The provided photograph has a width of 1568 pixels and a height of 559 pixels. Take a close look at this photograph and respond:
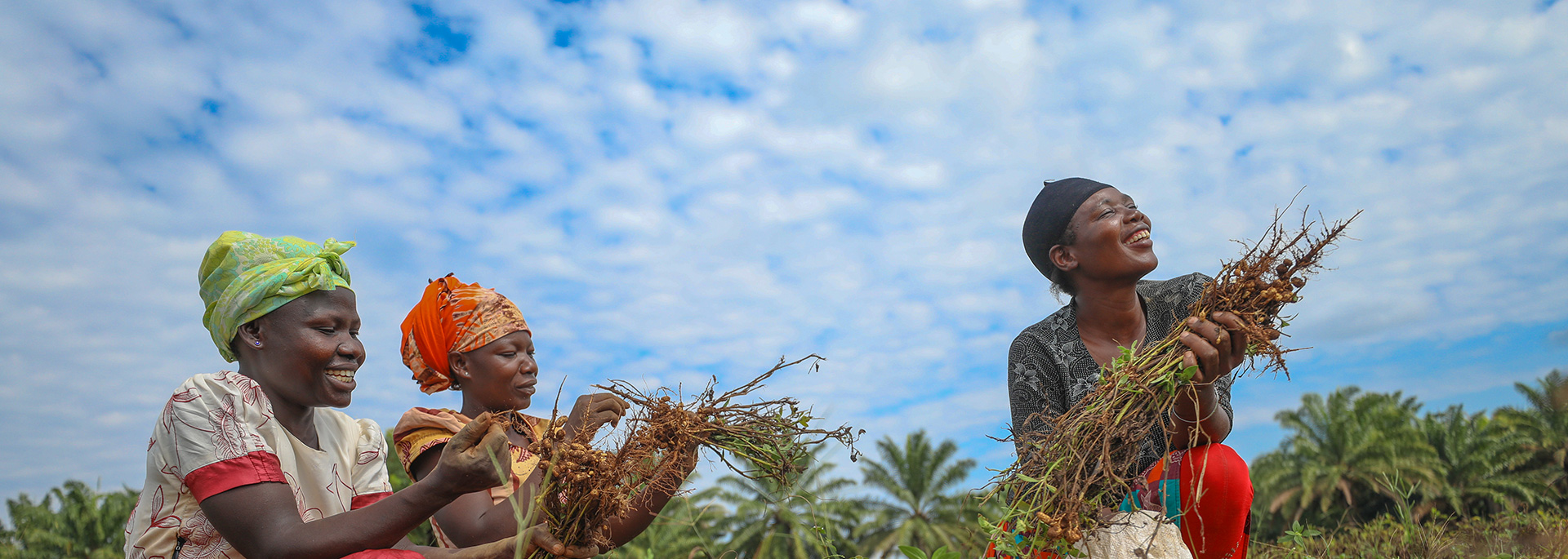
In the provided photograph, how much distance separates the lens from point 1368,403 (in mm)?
23859

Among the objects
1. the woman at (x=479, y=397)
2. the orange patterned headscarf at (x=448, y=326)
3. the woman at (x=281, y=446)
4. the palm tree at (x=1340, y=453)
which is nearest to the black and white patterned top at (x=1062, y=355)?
the woman at (x=479, y=397)

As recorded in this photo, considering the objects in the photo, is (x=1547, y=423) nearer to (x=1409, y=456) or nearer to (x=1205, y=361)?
(x=1409, y=456)

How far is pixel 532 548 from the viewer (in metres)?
2.59

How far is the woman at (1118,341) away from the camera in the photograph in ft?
9.50

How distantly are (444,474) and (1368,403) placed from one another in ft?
89.7

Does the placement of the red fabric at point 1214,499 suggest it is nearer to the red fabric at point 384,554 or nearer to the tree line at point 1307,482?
the red fabric at point 384,554

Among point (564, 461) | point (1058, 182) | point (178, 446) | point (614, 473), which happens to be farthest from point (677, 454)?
point (1058, 182)

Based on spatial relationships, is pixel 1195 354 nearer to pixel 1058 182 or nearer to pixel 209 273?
pixel 1058 182

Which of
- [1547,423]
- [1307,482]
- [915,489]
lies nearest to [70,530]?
[915,489]

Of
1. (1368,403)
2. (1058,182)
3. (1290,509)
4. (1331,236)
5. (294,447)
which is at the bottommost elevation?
(294,447)

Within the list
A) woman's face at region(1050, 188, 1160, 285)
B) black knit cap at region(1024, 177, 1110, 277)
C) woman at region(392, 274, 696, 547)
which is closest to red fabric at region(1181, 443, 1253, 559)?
woman's face at region(1050, 188, 1160, 285)

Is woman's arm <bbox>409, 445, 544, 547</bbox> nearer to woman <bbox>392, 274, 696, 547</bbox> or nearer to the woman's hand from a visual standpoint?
woman <bbox>392, 274, 696, 547</bbox>

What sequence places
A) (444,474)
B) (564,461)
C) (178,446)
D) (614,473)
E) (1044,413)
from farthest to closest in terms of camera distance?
1. (1044,413)
2. (614,473)
3. (564,461)
4. (178,446)
5. (444,474)

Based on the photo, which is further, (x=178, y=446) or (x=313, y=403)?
(x=313, y=403)
